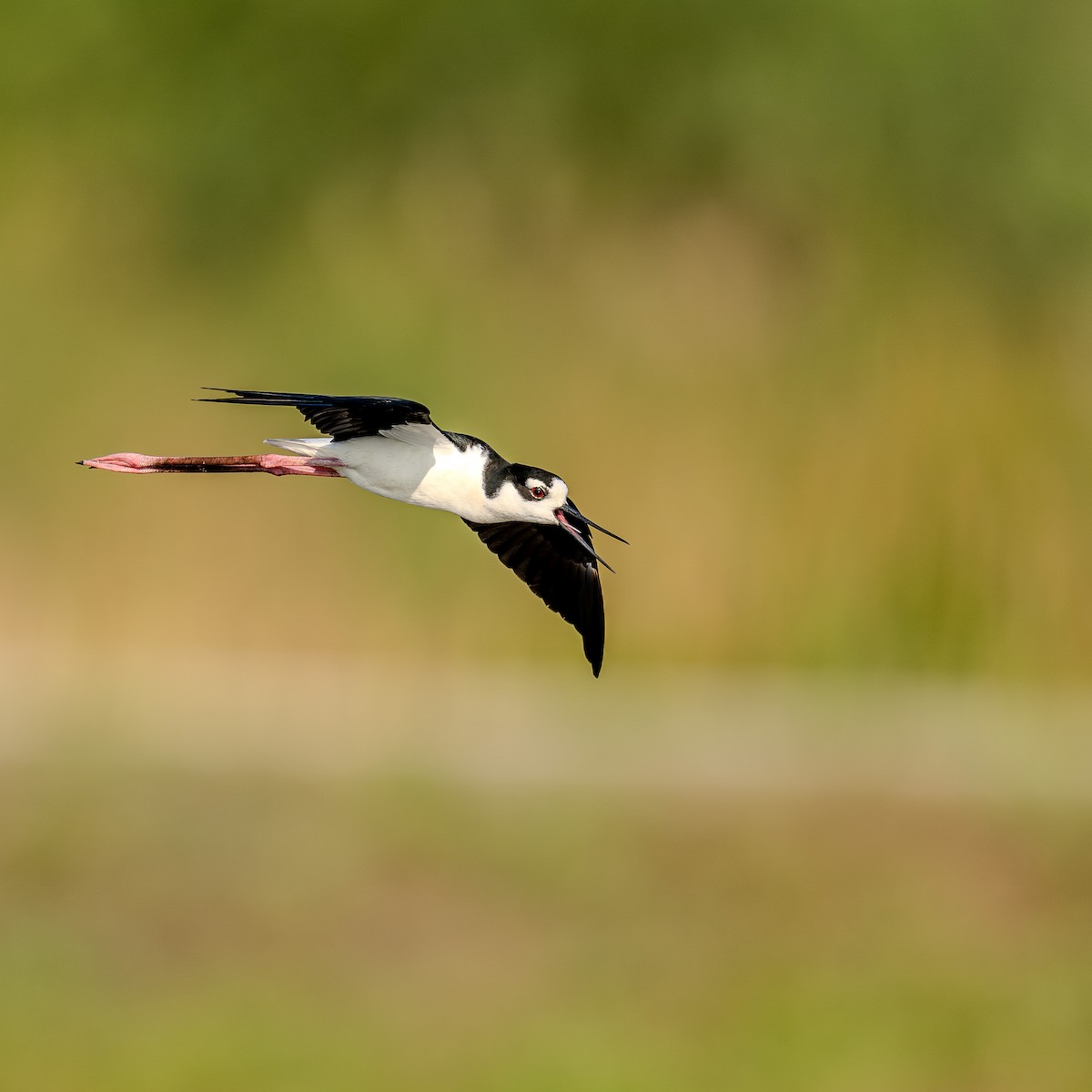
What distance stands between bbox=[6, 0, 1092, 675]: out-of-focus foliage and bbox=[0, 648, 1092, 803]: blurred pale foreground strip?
279mm

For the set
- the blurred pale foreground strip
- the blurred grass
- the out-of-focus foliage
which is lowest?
the blurred grass

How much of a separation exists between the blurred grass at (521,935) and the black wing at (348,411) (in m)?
11.3

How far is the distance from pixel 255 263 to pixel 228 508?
2.78 meters

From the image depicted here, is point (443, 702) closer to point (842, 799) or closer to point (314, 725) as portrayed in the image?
point (314, 725)

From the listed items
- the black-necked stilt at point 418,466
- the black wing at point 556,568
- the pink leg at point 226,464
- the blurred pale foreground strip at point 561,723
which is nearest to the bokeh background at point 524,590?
the blurred pale foreground strip at point 561,723

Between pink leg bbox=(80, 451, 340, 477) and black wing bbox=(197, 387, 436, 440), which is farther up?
black wing bbox=(197, 387, 436, 440)

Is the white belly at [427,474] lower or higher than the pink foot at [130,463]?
higher

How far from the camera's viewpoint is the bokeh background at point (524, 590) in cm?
1641

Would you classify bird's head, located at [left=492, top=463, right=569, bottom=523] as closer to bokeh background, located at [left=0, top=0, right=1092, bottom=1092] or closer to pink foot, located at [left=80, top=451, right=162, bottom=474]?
pink foot, located at [left=80, top=451, right=162, bottom=474]

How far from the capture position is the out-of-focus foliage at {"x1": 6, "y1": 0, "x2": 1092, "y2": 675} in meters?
16.2

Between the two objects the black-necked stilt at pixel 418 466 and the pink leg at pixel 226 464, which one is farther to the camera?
the pink leg at pixel 226 464

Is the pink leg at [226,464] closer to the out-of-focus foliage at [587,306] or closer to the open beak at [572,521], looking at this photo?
the open beak at [572,521]

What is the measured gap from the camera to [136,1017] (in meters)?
18.2

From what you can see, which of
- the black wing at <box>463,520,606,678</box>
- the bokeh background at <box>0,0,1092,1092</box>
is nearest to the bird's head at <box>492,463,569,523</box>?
the black wing at <box>463,520,606,678</box>
